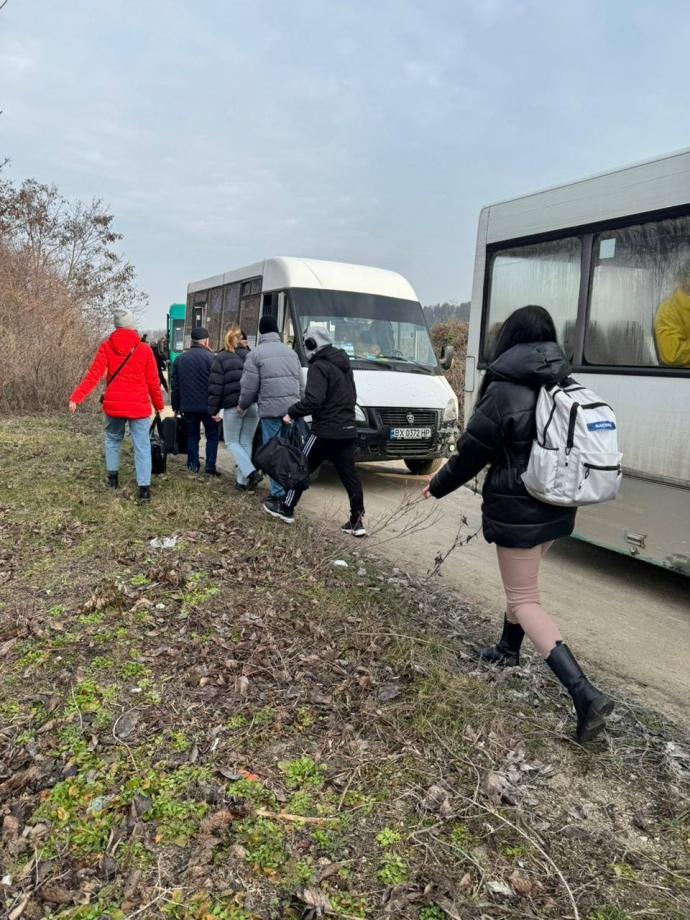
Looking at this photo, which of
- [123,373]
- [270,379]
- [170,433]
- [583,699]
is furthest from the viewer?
[170,433]

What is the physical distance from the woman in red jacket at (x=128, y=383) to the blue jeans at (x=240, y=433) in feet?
3.77

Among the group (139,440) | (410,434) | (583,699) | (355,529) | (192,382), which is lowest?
(355,529)

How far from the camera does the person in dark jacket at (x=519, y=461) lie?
10.5 feet

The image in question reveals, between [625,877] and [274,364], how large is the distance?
5.93m

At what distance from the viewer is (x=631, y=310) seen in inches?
215

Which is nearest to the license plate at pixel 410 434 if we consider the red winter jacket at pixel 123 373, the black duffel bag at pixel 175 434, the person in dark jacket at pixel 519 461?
the black duffel bag at pixel 175 434

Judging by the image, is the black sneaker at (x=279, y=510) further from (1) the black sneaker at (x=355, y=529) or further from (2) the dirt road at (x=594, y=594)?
(2) the dirt road at (x=594, y=594)

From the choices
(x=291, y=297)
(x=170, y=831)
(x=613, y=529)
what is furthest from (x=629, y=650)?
(x=291, y=297)

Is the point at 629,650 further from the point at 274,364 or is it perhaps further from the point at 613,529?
the point at 274,364


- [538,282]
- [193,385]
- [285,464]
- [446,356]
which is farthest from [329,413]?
[446,356]

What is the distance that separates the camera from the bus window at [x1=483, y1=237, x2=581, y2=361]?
234 inches

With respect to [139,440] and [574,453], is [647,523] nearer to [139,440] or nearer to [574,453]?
[574,453]

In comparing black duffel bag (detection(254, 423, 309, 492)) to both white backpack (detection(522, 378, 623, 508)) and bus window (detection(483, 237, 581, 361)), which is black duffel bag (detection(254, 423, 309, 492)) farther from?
white backpack (detection(522, 378, 623, 508))

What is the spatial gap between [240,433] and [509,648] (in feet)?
16.8
